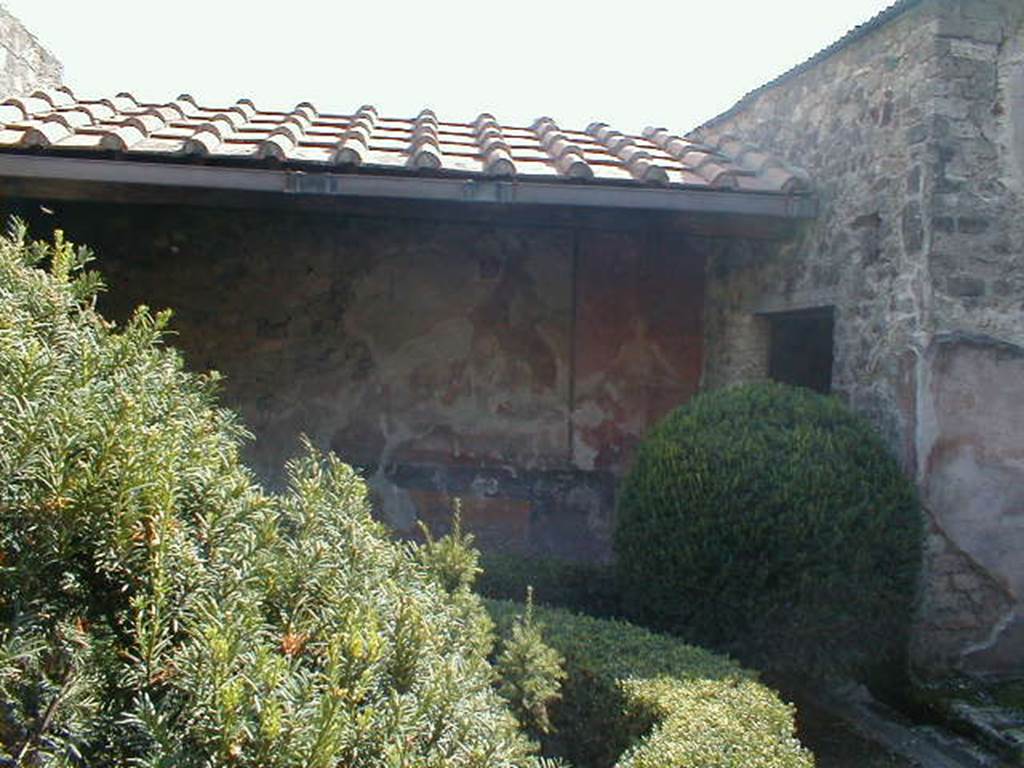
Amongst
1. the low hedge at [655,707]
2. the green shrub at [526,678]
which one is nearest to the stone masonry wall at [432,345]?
the low hedge at [655,707]

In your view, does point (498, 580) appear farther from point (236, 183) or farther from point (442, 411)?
point (236, 183)

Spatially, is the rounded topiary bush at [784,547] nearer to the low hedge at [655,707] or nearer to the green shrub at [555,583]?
the green shrub at [555,583]

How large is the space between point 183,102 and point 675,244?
147 inches

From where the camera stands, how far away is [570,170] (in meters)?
5.34

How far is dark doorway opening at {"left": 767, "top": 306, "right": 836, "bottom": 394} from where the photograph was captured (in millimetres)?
6629

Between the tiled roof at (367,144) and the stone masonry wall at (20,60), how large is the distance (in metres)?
0.30

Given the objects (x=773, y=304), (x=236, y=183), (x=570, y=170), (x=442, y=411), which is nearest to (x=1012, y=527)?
(x=773, y=304)

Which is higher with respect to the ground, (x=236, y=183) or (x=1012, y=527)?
(x=236, y=183)

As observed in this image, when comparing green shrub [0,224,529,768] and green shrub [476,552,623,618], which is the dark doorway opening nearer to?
green shrub [476,552,623,618]

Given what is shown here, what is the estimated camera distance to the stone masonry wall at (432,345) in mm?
6527

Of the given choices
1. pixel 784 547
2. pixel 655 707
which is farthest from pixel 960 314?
pixel 655 707

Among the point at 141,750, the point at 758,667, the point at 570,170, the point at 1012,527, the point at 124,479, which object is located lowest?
the point at 758,667

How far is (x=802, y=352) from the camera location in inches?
272

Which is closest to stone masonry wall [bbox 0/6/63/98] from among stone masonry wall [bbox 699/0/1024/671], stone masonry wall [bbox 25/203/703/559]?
stone masonry wall [bbox 25/203/703/559]
